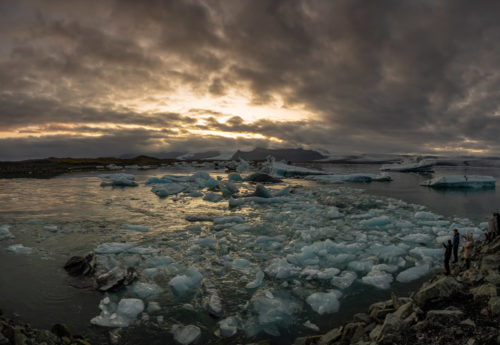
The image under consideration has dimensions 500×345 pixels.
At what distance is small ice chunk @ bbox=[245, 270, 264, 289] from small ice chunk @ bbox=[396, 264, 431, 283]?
9.62 ft

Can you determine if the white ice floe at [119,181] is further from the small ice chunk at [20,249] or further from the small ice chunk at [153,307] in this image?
the small ice chunk at [153,307]

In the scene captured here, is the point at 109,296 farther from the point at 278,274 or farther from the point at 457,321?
the point at 457,321

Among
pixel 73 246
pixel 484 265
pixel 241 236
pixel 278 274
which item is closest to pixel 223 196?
A: pixel 241 236

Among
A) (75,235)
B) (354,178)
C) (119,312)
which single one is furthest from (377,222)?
(354,178)

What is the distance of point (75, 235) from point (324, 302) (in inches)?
311

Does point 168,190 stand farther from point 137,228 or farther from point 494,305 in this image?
point 494,305

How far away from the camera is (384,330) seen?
302 cm

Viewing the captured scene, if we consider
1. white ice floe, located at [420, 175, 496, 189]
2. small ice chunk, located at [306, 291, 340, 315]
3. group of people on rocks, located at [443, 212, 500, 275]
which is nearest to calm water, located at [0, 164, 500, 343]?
small ice chunk, located at [306, 291, 340, 315]

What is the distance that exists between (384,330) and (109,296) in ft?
14.6

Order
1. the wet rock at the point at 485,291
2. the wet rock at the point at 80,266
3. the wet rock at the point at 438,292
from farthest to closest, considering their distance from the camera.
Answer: the wet rock at the point at 80,266, the wet rock at the point at 438,292, the wet rock at the point at 485,291

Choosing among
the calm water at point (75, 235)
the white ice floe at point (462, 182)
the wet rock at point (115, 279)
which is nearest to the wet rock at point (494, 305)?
the calm water at point (75, 235)

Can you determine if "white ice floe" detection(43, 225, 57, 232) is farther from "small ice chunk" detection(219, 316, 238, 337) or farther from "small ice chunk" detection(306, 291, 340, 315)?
"small ice chunk" detection(306, 291, 340, 315)

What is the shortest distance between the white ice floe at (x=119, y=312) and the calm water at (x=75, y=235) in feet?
0.45

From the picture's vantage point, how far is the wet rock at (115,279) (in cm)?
496
